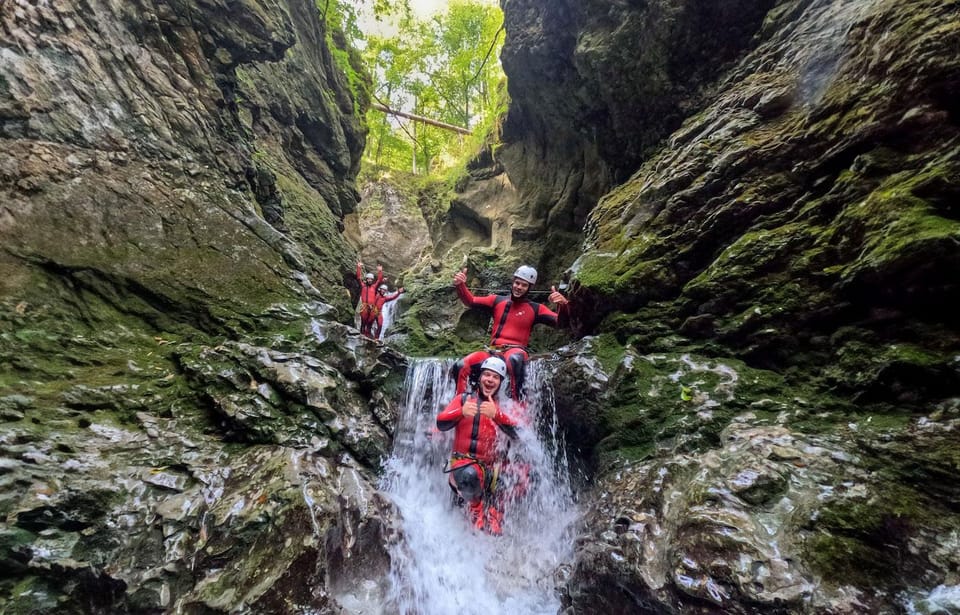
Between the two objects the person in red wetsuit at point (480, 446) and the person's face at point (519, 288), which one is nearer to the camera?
the person in red wetsuit at point (480, 446)

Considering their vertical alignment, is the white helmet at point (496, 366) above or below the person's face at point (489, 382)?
above

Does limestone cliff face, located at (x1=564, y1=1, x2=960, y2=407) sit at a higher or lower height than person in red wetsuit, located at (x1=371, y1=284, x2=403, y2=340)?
lower

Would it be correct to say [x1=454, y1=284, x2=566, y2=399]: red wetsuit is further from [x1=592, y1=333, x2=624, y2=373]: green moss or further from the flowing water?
the flowing water

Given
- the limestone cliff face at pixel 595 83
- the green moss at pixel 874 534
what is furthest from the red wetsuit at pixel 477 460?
the limestone cliff face at pixel 595 83

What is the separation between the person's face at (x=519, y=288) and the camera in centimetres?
734

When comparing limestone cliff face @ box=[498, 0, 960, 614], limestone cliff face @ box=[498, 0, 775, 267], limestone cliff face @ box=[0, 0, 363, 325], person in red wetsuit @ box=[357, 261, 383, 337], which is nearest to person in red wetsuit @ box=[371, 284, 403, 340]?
person in red wetsuit @ box=[357, 261, 383, 337]

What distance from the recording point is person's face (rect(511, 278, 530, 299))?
24.1 ft

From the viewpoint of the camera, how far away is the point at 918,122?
3.44 meters

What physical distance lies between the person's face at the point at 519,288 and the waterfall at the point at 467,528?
1.37 metres

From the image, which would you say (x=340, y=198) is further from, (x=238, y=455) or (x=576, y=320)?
(x=238, y=455)

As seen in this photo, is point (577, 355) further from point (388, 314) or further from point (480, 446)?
point (388, 314)

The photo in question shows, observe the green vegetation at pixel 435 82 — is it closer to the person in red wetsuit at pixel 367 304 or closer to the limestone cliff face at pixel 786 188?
the person in red wetsuit at pixel 367 304

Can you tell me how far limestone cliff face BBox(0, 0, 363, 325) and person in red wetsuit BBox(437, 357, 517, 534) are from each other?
2963mm

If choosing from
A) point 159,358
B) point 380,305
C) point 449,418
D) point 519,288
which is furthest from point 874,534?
point 380,305
